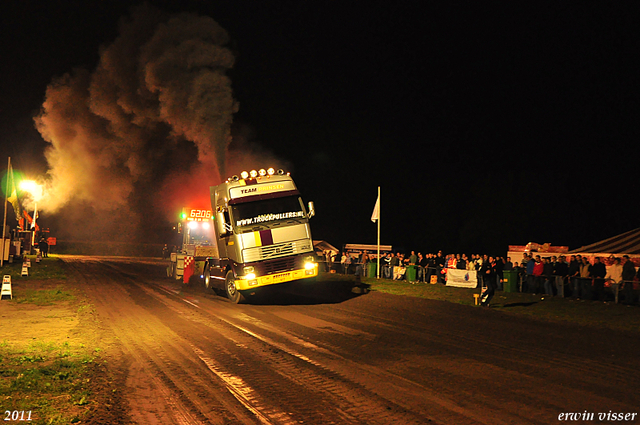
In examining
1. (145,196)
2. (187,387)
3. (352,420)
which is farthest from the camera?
(145,196)

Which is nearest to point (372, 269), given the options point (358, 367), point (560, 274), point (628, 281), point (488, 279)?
point (560, 274)

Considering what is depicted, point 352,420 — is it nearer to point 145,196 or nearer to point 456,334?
point 456,334

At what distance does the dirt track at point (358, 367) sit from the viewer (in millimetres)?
5559

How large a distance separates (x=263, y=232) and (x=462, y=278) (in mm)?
10475

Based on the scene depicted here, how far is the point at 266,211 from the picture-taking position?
48.8 ft

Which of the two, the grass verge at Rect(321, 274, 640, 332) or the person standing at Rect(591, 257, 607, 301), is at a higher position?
the person standing at Rect(591, 257, 607, 301)

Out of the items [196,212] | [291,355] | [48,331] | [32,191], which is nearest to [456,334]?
[291,355]

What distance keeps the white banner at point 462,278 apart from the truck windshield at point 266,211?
30.8ft

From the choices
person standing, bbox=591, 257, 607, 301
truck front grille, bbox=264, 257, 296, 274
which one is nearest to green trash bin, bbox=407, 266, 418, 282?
person standing, bbox=591, 257, 607, 301

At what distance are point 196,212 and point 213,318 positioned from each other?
11.9m

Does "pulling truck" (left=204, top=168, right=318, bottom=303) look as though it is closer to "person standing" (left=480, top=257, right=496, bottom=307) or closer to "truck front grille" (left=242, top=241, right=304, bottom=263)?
"truck front grille" (left=242, top=241, right=304, bottom=263)

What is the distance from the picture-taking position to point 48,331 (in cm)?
1030

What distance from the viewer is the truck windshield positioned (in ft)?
48.2

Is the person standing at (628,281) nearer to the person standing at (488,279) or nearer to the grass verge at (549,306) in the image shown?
the grass verge at (549,306)
